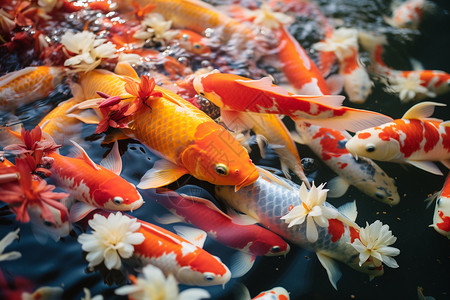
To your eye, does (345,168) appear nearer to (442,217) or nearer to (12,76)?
(442,217)

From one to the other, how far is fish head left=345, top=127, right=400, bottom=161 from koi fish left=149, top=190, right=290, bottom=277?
20.9 inches

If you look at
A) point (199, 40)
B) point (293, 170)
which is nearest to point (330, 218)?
point (293, 170)

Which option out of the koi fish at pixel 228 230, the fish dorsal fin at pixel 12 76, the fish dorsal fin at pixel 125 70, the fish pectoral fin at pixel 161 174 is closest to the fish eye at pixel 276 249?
the koi fish at pixel 228 230

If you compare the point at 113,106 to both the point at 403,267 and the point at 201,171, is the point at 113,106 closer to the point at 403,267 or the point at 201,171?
the point at 201,171

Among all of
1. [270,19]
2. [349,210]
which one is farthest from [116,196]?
[270,19]

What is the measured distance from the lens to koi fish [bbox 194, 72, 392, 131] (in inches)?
52.4

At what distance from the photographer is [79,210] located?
4.21 ft

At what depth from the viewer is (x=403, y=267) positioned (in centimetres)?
141

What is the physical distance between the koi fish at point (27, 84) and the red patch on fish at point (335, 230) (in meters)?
1.36

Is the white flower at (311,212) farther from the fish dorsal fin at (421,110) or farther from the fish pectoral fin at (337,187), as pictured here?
the fish dorsal fin at (421,110)

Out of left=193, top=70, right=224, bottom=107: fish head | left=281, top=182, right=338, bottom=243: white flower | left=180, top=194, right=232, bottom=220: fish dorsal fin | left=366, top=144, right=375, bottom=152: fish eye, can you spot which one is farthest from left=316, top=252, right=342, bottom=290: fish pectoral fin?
left=193, top=70, right=224, bottom=107: fish head

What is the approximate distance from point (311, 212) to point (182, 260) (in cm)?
47

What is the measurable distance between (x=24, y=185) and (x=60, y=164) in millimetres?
193

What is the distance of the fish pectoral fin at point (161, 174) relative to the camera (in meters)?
1.34
